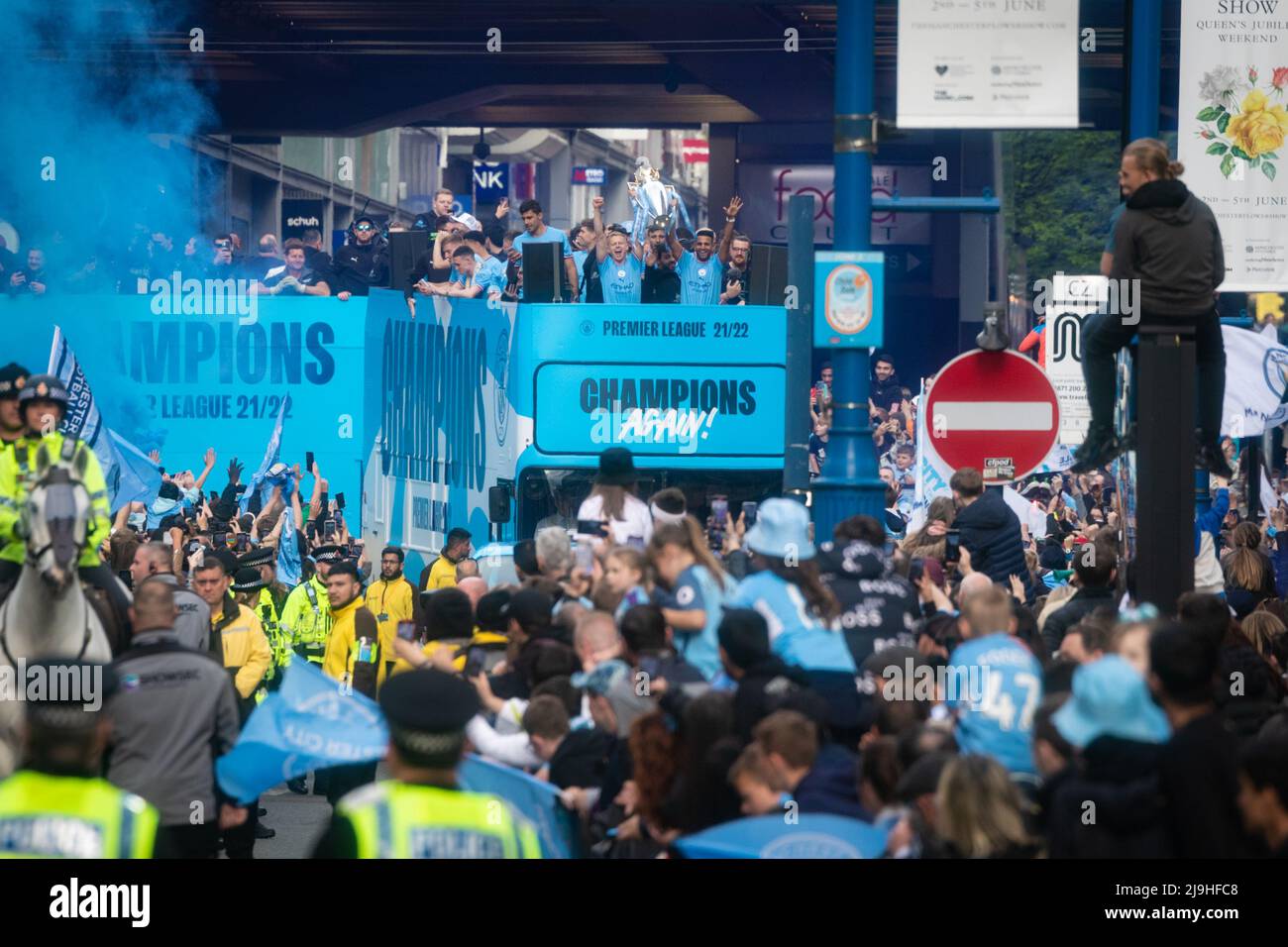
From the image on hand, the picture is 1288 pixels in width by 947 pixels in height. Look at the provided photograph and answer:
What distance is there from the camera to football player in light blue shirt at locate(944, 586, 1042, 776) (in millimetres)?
7676

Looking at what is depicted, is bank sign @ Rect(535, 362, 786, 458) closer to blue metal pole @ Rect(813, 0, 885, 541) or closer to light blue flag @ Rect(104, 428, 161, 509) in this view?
light blue flag @ Rect(104, 428, 161, 509)

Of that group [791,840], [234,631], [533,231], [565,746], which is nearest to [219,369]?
[533,231]

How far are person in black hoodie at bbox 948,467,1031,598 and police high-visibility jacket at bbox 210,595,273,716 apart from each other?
4.72 meters

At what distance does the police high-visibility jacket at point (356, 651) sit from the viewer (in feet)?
49.9

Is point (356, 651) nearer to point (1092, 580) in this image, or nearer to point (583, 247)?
point (583, 247)

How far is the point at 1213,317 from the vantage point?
9766 mm

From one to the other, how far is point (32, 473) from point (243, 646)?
387cm

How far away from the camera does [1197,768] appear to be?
6602 mm

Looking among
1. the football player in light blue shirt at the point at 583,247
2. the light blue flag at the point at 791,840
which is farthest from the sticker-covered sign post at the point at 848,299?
the football player in light blue shirt at the point at 583,247

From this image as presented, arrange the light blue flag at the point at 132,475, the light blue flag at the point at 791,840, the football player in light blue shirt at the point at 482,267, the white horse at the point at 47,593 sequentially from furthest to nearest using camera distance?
the football player in light blue shirt at the point at 482,267 → the light blue flag at the point at 132,475 → the white horse at the point at 47,593 → the light blue flag at the point at 791,840

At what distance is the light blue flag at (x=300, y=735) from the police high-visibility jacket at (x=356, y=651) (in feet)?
20.2

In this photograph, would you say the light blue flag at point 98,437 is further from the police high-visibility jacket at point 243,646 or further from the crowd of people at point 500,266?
the crowd of people at point 500,266

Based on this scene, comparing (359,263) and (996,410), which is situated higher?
(359,263)
